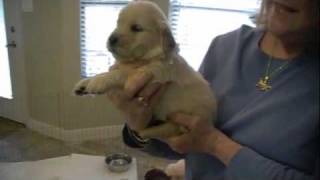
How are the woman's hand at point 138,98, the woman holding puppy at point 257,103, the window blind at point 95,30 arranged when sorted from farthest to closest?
the window blind at point 95,30 → the woman's hand at point 138,98 → the woman holding puppy at point 257,103

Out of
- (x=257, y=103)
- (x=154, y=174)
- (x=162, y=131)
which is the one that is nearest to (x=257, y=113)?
(x=257, y=103)

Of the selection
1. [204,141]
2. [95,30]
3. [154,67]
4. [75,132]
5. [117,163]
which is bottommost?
[75,132]

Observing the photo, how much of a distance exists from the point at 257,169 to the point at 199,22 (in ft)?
7.75

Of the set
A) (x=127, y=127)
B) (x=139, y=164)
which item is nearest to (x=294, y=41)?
(x=127, y=127)

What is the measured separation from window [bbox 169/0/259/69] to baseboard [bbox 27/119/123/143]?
0.81 metres

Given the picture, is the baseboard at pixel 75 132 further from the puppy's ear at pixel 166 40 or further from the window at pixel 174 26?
the puppy's ear at pixel 166 40

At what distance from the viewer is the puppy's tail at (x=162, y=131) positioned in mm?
933

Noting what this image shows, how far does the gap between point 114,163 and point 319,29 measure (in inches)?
56.2

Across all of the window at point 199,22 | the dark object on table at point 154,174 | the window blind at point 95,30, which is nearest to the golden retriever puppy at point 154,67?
the dark object on table at point 154,174

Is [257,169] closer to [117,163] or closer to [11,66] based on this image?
[117,163]

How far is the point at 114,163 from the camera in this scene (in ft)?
5.79

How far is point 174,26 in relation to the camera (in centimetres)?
Answer: 299

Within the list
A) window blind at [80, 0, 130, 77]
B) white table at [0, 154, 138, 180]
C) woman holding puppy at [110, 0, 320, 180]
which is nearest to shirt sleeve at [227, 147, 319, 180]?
woman holding puppy at [110, 0, 320, 180]

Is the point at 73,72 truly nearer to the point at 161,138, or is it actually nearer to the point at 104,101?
the point at 104,101
